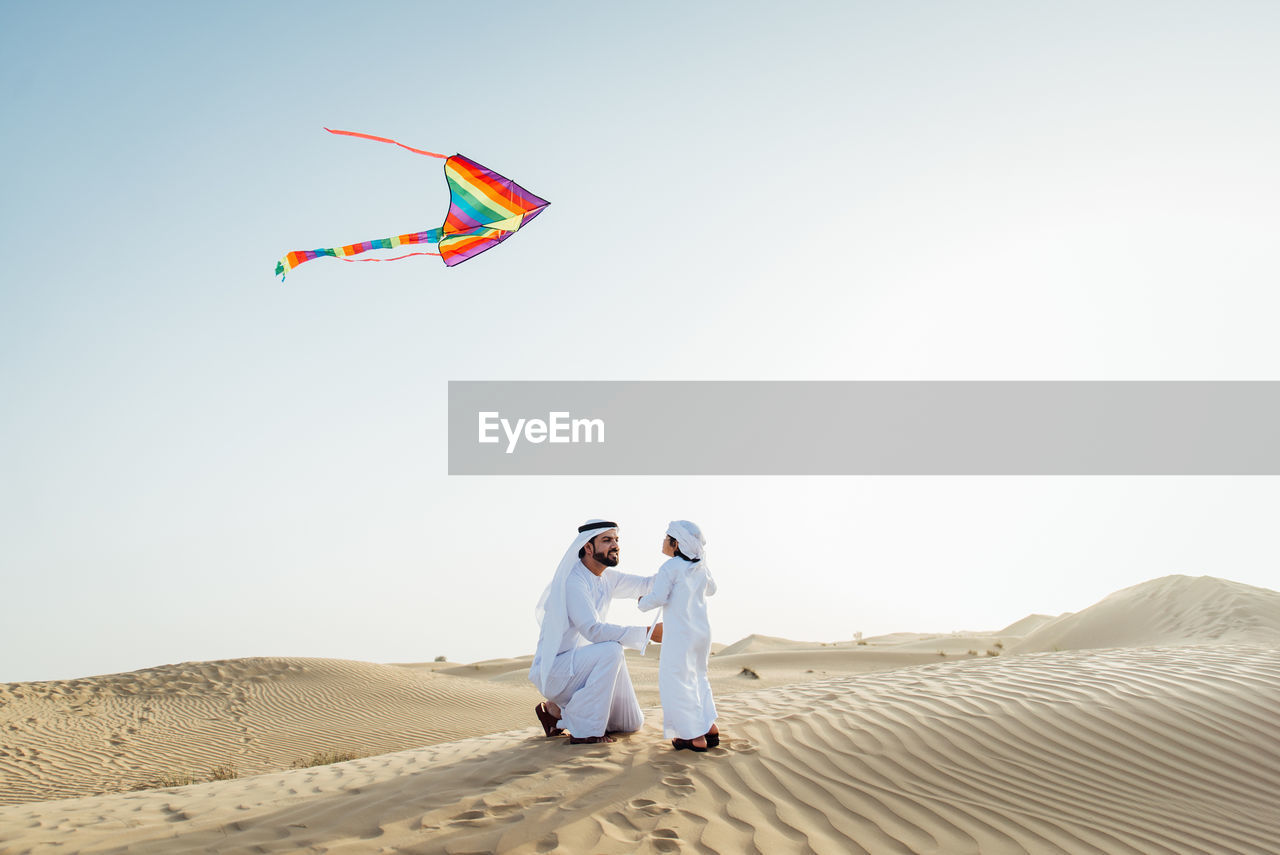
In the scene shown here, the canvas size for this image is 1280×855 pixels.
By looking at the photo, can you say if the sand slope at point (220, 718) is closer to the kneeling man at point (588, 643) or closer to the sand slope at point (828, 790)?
the sand slope at point (828, 790)

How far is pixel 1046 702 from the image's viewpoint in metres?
7.06

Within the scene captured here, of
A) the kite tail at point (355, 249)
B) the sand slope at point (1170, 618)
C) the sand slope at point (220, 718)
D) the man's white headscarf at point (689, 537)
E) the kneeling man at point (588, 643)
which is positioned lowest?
the sand slope at point (220, 718)

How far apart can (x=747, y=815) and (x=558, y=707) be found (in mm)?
2397

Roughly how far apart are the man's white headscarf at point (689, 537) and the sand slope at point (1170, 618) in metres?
13.4

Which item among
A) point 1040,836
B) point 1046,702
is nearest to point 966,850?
point 1040,836

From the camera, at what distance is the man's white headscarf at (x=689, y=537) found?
653 cm

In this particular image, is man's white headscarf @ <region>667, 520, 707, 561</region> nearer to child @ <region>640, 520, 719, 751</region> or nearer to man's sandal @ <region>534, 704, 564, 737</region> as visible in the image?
child @ <region>640, 520, 719, 751</region>

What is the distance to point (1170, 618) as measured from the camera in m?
18.3

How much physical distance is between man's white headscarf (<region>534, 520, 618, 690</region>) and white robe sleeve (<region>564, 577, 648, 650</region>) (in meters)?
0.07

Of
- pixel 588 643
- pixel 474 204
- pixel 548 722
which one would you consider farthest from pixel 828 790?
pixel 474 204

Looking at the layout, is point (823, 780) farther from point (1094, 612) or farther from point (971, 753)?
point (1094, 612)

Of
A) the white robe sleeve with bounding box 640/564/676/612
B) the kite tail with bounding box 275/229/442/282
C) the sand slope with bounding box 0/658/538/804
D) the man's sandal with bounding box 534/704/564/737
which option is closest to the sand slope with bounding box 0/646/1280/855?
the man's sandal with bounding box 534/704/564/737

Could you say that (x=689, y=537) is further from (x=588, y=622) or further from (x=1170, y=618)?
(x=1170, y=618)

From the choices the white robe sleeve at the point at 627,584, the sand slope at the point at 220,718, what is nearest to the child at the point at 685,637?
the white robe sleeve at the point at 627,584
